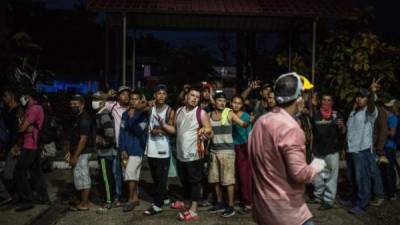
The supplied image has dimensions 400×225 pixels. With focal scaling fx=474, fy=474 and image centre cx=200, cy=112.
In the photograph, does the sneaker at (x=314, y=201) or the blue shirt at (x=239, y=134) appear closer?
the blue shirt at (x=239, y=134)

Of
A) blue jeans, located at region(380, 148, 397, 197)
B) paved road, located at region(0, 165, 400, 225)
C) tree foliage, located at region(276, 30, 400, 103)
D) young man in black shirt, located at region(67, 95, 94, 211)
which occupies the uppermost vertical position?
tree foliage, located at region(276, 30, 400, 103)

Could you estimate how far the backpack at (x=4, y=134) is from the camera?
8.06m

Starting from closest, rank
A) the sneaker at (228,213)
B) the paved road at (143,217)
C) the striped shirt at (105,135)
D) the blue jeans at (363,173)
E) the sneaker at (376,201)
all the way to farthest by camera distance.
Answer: the paved road at (143,217) < the sneaker at (228,213) < the blue jeans at (363,173) < the striped shirt at (105,135) < the sneaker at (376,201)

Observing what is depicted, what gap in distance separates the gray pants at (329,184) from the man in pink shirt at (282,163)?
4.26 metres

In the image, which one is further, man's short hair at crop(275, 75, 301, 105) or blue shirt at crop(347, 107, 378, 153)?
blue shirt at crop(347, 107, 378, 153)

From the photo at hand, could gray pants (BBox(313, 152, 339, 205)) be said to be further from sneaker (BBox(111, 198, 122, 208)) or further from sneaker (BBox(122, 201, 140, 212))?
sneaker (BBox(111, 198, 122, 208))

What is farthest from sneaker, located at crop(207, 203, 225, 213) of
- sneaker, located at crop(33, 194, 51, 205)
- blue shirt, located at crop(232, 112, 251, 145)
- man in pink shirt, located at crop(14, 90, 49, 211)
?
man in pink shirt, located at crop(14, 90, 49, 211)

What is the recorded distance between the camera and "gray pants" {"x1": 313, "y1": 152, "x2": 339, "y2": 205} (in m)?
7.53

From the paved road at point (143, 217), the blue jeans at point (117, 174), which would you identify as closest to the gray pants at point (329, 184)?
the paved road at point (143, 217)

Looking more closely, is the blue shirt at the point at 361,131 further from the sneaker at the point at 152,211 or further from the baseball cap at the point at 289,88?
the baseball cap at the point at 289,88

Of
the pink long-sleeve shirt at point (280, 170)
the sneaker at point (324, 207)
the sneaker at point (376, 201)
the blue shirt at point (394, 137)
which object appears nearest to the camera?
the pink long-sleeve shirt at point (280, 170)

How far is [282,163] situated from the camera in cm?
329

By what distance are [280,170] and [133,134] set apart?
4.55 meters

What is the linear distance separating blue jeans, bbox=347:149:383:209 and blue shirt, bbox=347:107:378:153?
0.10 m
